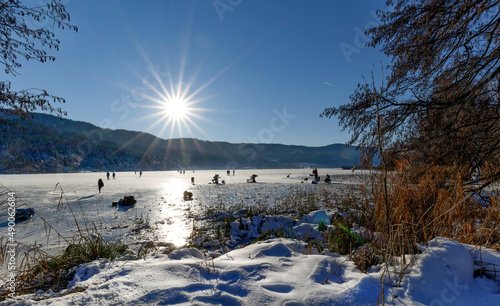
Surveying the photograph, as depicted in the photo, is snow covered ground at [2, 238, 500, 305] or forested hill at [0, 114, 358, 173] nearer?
snow covered ground at [2, 238, 500, 305]

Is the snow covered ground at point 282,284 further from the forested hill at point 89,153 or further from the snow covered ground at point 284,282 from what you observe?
the forested hill at point 89,153

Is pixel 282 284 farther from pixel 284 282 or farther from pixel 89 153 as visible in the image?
pixel 89 153

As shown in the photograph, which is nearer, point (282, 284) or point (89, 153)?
point (282, 284)

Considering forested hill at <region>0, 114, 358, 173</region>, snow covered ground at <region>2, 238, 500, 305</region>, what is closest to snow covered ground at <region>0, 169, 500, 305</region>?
snow covered ground at <region>2, 238, 500, 305</region>

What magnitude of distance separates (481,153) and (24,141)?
158018 mm

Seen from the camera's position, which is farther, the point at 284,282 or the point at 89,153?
the point at 89,153

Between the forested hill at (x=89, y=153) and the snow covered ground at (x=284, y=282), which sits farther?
the forested hill at (x=89, y=153)

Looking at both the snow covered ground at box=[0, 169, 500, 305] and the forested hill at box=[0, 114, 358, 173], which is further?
the forested hill at box=[0, 114, 358, 173]

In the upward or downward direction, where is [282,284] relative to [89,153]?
downward

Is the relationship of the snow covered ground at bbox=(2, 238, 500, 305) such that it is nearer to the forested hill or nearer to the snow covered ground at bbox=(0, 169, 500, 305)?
the snow covered ground at bbox=(0, 169, 500, 305)

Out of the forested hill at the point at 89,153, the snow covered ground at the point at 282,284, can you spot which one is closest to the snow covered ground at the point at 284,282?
the snow covered ground at the point at 282,284

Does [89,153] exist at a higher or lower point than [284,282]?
higher

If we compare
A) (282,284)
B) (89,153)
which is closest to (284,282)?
(282,284)

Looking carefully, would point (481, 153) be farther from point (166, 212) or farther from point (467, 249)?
point (166, 212)
